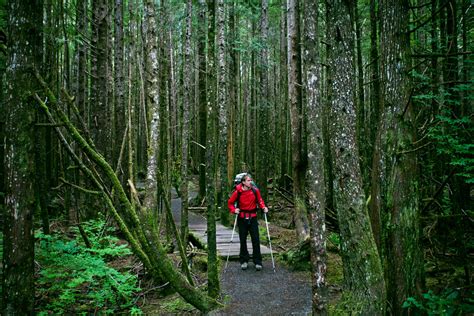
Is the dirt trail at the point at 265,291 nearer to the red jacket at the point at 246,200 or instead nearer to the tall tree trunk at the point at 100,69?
the red jacket at the point at 246,200

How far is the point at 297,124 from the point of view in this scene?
9.56 metres

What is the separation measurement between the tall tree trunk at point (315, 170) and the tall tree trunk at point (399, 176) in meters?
1.15

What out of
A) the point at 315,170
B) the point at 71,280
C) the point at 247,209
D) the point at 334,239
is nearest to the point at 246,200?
the point at 247,209

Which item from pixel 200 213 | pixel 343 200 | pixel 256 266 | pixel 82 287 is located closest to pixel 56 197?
pixel 200 213

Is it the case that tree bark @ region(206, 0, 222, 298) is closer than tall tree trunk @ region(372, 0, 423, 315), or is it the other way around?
tall tree trunk @ region(372, 0, 423, 315)

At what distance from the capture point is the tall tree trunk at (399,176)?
5.25 metres

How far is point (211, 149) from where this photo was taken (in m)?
6.02

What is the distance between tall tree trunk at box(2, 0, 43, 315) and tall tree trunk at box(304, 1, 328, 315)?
350cm

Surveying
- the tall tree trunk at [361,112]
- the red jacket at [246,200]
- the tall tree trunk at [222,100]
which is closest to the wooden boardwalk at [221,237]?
the tall tree trunk at [222,100]

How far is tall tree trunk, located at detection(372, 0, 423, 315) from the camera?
17.2 ft

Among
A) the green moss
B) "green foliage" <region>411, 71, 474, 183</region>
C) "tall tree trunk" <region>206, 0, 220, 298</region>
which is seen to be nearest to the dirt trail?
the green moss

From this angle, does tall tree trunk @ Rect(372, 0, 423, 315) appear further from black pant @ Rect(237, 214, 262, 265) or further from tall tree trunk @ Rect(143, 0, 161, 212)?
tall tree trunk @ Rect(143, 0, 161, 212)

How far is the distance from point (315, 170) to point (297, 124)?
4.76 meters

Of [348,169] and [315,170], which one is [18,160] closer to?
[315,170]
